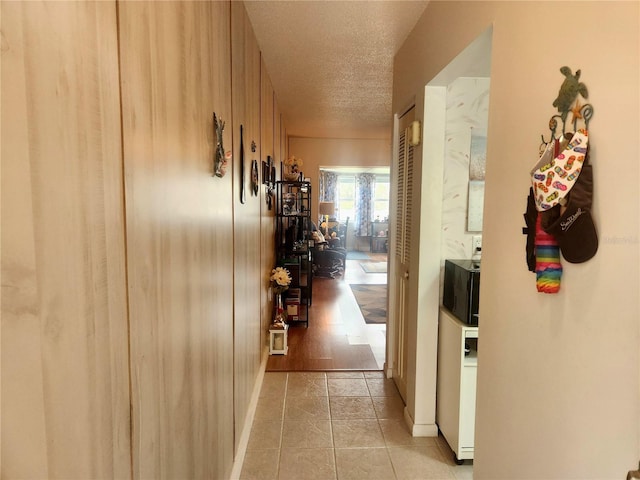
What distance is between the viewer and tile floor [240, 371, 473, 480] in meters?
2.07

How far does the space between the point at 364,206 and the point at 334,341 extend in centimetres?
769

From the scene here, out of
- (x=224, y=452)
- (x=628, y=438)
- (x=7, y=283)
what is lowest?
(x=224, y=452)

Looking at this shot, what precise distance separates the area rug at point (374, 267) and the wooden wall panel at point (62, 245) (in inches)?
293

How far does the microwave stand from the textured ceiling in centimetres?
147

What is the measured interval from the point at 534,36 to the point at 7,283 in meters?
1.34

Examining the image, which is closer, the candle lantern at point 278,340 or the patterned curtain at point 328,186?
the candle lantern at point 278,340

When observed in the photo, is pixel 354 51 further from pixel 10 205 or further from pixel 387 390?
pixel 10 205

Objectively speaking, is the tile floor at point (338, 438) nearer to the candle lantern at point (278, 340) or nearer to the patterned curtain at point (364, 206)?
the candle lantern at point (278, 340)

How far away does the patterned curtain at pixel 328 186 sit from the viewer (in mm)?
11016

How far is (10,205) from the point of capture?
49 cm

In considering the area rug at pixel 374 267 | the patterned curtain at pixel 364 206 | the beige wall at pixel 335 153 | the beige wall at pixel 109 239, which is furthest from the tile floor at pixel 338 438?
the patterned curtain at pixel 364 206

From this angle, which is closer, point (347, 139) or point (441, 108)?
point (441, 108)

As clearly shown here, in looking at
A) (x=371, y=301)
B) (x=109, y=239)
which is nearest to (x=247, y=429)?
(x=109, y=239)

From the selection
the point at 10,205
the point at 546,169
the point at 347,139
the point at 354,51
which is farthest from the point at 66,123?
the point at 347,139
